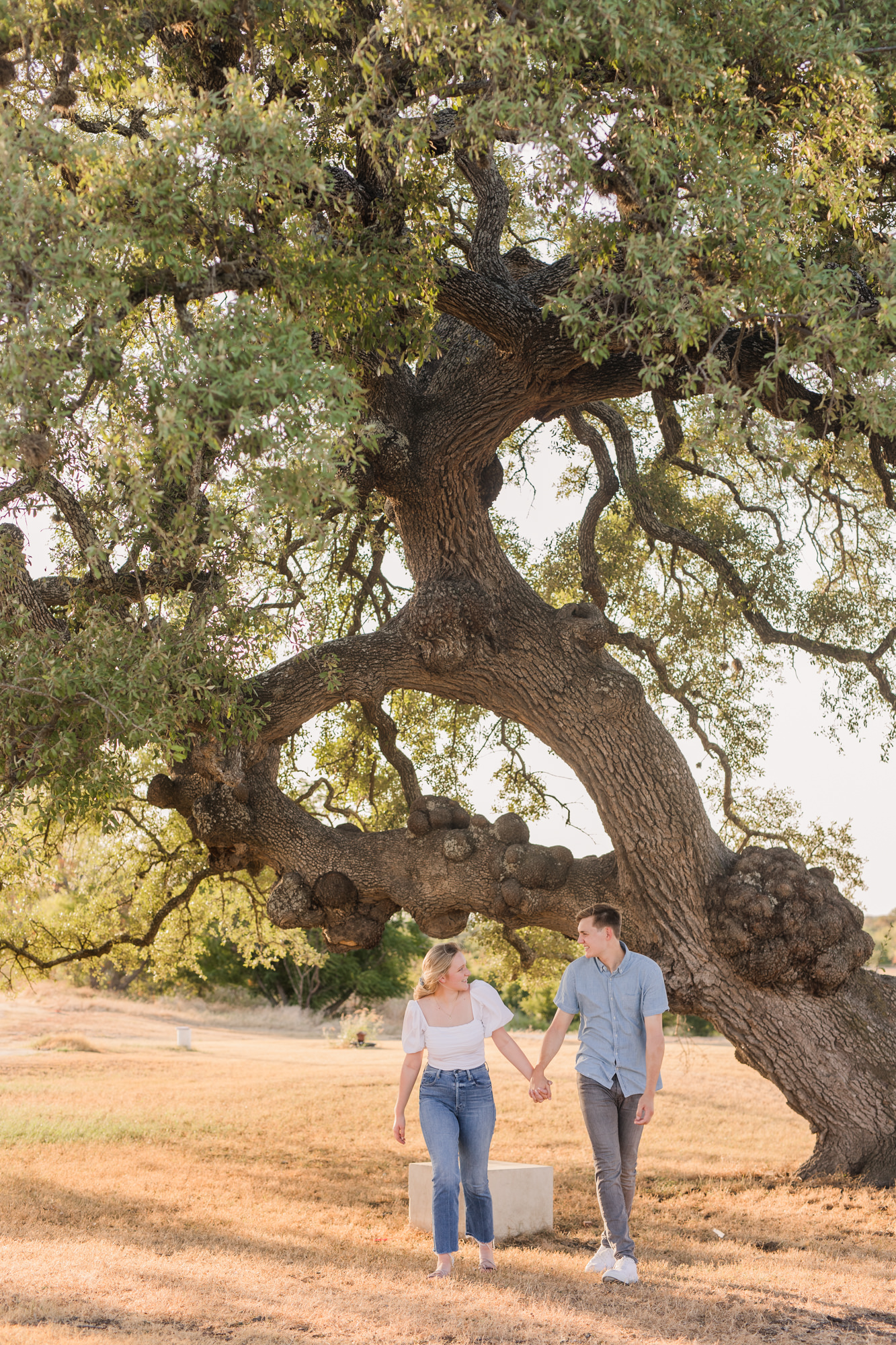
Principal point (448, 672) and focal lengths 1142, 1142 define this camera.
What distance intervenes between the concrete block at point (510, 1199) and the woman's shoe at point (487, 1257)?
1.86 meters

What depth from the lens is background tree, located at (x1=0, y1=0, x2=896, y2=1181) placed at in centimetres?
559

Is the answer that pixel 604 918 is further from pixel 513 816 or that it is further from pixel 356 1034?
pixel 356 1034

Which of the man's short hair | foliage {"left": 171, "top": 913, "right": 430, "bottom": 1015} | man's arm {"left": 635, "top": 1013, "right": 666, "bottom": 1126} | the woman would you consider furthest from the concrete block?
foliage {"left": 171, "top": 913, "right": 430, "bottom": 1015}

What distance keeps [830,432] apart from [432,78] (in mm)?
4717

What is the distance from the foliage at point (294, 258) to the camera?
211 inches

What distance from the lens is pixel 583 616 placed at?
10.1 metres

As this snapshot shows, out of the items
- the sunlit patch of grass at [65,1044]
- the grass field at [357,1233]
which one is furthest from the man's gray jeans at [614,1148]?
the sunlit patch of grass at [65,1044]

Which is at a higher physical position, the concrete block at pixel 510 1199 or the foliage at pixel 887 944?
the foliage at pixel 887 944

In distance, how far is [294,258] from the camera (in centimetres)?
671

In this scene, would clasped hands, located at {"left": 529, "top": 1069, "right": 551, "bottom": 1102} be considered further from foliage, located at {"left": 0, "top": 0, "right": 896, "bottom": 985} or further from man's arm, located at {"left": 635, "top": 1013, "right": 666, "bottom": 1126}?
foliage, located at {"left": 0, "top": 0, "right": 896, "bottom": 985}

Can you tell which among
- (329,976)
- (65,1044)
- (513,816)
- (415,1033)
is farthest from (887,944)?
(329,976)

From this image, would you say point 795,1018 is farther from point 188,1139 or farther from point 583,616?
point 188,1139

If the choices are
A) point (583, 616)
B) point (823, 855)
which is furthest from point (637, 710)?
point (823, 855)

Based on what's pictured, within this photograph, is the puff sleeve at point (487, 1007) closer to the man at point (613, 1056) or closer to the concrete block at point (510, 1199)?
the man at point (613, 1056)
